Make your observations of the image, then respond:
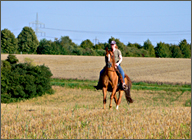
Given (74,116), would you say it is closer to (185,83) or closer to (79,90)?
(79,90)

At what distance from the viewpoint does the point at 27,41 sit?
9556 centimetres

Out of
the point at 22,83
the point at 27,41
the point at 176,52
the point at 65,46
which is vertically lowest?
the point at 22,83

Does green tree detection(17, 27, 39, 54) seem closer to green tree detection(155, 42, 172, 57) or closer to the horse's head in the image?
green tree detection(155, 42, 172, 57)

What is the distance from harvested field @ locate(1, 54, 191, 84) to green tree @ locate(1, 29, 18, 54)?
79.7 feet

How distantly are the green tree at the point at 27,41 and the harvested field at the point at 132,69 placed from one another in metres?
26.2

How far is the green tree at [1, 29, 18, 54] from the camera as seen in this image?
295 feet

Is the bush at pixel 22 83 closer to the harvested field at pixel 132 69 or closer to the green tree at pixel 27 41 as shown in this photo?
the harvested field at pixel 132 69

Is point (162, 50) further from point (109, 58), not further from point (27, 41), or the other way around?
point (109, 58)

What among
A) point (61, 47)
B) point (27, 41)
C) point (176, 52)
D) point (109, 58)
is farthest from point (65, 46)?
point (109, 58)

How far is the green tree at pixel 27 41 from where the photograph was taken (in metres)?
94.9

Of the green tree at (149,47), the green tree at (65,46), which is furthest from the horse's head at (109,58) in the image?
the green tree at (149,47)

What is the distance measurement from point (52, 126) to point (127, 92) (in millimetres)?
6288

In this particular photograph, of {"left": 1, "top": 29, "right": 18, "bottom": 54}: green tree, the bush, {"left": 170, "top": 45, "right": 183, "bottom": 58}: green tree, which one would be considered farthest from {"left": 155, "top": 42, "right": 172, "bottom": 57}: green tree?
the bush

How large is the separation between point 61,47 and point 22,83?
184 ft
